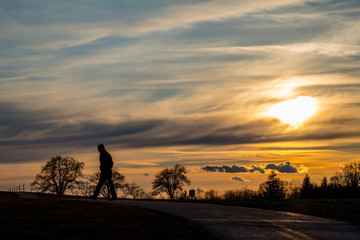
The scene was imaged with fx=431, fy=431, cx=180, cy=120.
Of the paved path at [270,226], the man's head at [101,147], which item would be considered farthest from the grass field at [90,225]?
the man's head at [101,147]

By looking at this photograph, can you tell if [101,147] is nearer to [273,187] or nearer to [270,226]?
[270,226]

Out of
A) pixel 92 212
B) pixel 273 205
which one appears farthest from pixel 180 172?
pixel 92 212

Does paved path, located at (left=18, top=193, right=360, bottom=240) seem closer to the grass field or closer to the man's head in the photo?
the grass field

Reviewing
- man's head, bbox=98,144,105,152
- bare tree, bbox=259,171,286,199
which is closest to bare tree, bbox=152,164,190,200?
bare tree, bbox=259,171,286,199

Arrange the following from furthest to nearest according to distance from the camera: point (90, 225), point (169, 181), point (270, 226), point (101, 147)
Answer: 1. point (169, 181)
2. point (101, 147)
3. point (270, 226)
4. point (90, 225)

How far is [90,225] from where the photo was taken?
448 inches

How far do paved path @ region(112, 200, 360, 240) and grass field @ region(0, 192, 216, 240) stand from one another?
0.77 m

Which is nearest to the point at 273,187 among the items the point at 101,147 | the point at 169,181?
the point at 169,181

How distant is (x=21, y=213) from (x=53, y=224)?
264 centimetres

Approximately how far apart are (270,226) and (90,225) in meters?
5.29

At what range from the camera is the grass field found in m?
10.1

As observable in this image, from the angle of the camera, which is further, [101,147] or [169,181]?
[169,181]

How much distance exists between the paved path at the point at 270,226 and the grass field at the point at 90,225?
30.4 inches

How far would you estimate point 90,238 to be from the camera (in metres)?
9.81
